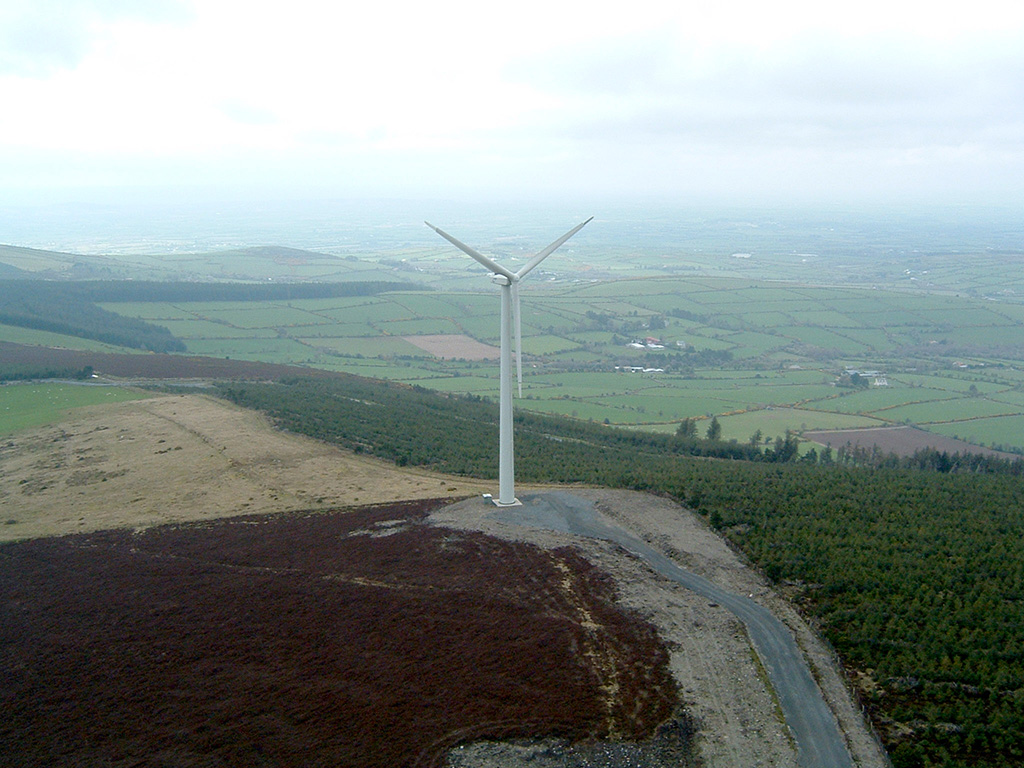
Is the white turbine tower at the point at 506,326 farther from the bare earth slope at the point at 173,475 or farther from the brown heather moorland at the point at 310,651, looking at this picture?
the bare earth slope at the point at 173,475

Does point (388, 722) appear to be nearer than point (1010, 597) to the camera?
Yes

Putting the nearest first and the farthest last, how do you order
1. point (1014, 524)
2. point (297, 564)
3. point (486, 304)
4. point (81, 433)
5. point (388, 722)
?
point (388, 722), point (297, 564), point (1014, 524), point (81, 433), point (486, 304)

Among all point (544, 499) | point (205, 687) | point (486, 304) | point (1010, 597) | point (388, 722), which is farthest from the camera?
point (486, 304)

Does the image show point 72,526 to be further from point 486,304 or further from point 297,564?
point 486,304

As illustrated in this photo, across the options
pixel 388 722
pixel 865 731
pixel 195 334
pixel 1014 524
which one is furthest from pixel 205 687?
pixel 195 334

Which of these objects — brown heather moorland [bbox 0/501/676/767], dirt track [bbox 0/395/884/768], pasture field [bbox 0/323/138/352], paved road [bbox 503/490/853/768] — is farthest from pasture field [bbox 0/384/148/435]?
paved road [bbox 503/490/853/768]

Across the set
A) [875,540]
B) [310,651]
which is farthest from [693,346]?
[310,651]

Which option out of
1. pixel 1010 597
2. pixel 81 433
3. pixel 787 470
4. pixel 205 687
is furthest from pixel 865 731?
pixel 81 433
